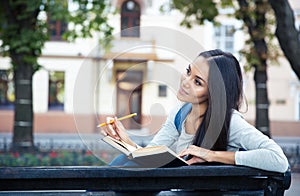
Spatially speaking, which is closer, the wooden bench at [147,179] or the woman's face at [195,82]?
the wooden bench at [147,179]

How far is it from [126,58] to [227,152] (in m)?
0.59

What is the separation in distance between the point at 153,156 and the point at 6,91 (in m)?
25.2

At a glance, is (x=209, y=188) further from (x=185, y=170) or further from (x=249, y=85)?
(x=249, y=85)

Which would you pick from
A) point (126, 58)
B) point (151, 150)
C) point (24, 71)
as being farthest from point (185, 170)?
point (24, 71)

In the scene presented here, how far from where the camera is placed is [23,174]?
2238 millimetres

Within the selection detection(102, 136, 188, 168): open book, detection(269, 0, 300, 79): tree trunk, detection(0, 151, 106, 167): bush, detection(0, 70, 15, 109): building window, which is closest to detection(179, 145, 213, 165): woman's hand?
detection(102, 136, 188, 168): open book

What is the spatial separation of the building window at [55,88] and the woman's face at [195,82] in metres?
23.9

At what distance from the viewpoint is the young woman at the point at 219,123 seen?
239cm

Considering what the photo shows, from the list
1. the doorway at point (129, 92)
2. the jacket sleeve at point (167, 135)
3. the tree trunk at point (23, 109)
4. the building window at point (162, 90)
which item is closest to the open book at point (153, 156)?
the doorway at point (129, 92)

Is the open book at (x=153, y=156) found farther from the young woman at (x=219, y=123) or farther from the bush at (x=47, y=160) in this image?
the bush at (x=47, y=160)

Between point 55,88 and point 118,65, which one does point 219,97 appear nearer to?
point 118,65

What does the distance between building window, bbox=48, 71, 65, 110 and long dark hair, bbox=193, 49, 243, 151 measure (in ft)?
78.2

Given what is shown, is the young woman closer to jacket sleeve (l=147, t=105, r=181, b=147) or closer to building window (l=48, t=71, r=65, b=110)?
jacket sleeve (l=147, t=105, r=181, b=147)

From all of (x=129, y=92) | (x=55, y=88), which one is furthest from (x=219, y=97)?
(x=55, y=88)
